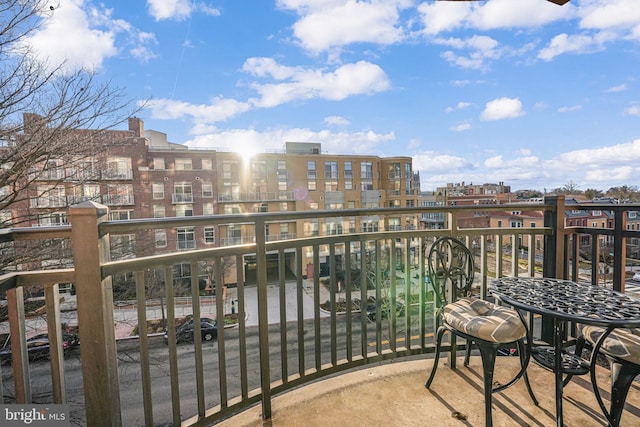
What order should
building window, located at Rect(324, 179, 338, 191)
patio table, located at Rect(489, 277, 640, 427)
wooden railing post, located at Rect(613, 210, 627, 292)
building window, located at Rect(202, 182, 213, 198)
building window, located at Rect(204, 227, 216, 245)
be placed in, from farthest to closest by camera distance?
1. building window, located at Rect(324, 179, 338, 191)
2. building window, located at Rect(202, 182, 213, 198)
3. building window, located at Rect(204, 227, 216, 245)
4. wooden railing post, located at Rect(613, 210, 627, 292)
5. patio table, located at Rect(489, 277, 640, 427)

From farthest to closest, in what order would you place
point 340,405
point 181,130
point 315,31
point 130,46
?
1. point 181,130
2. point 130,46
3. point 315,31
4. point 340,405

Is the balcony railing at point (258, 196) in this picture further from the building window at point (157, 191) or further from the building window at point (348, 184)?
the building window at point (348, 184)

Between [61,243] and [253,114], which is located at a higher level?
[253,114]

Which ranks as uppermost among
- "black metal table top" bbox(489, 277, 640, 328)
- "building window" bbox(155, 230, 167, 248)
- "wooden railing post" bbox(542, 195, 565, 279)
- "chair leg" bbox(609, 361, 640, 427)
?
"wooden railing post" bbox(542, 195, 565, 279)

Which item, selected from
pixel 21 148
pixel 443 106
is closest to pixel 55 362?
pixel 21 148

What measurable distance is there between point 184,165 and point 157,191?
212 cm

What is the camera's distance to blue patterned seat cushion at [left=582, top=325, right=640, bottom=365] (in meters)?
1.10

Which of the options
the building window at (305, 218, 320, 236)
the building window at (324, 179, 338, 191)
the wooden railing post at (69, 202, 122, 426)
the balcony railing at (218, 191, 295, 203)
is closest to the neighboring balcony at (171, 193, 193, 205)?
the balcony railing at (218, 191, 295, 203)

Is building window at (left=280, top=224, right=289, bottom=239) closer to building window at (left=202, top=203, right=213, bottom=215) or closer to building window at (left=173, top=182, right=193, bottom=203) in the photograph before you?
building window at (left=202, top=203, right=213, bottom=215)

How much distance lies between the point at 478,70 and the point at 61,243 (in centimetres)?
1005

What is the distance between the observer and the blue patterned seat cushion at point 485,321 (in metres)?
1.26

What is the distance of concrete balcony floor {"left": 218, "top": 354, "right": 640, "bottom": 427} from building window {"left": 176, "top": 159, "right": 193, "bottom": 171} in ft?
55.2

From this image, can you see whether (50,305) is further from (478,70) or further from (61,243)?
(478,70)

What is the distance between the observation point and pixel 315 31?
202 inches
